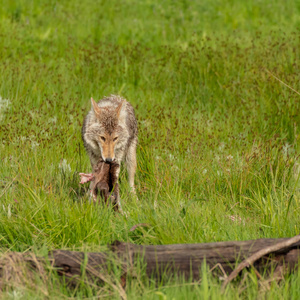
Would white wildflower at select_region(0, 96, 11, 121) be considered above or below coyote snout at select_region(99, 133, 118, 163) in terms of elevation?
above

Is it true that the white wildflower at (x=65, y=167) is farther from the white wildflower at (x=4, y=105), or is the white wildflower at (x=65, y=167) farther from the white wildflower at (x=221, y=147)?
the white wildflower at (x=4, y=105)

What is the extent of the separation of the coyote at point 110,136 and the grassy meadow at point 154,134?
0.22 metres

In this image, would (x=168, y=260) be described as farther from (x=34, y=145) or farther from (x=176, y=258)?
(x=34, y=145)

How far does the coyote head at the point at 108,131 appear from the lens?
5.82 metres

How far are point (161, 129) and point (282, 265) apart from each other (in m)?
3.77

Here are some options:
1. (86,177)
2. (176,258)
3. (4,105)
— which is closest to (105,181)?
(86,177)

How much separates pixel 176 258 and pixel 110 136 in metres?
2.72

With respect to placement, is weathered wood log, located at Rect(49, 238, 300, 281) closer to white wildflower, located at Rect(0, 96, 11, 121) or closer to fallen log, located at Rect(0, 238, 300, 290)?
fallen log, located at Rect(0, 238, 300, 290)

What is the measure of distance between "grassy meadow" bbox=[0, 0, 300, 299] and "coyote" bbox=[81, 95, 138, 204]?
8.7 inches

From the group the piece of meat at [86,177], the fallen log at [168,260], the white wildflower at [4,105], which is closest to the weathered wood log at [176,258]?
the fallen log at [168,260]

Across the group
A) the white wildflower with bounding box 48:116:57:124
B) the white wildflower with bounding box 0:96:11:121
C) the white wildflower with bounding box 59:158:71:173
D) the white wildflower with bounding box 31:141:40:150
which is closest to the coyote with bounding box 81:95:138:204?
the white wildflower with bounding box 59:158:71:173

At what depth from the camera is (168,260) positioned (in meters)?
3.42

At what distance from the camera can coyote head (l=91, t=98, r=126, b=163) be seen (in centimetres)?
582

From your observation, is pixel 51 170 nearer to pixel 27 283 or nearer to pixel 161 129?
pixel 161 129
